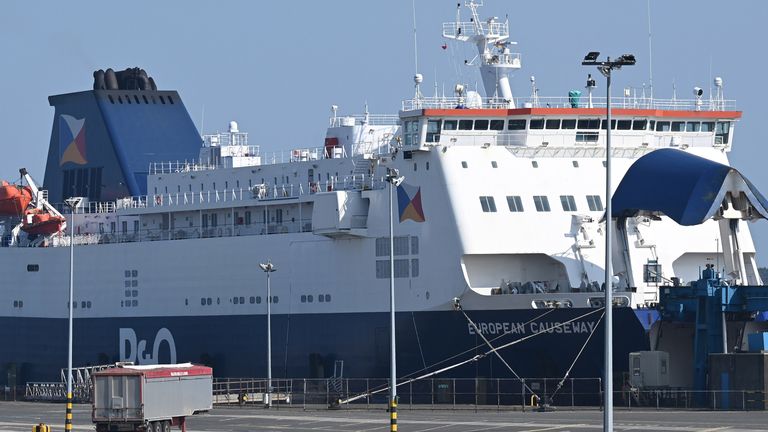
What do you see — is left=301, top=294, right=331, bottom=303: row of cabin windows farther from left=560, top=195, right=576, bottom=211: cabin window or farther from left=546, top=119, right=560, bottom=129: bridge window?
left=546, top=119, right=560, bottom=129: bridge window

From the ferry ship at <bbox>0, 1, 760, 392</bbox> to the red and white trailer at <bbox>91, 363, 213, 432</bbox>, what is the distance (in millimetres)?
8268

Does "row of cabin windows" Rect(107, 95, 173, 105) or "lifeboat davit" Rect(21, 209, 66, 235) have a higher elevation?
"row of cabin windows" Rect(107, 95, 173, 105)

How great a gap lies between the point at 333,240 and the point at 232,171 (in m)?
8.68

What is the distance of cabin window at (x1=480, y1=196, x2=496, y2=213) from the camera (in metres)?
55.0

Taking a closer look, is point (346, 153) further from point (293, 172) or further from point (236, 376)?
point (236, 376)

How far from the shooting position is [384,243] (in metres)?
57.1

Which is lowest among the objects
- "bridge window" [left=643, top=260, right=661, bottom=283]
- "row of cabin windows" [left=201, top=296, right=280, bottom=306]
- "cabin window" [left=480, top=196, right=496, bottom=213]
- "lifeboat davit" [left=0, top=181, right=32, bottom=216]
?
"row of cabin windows" [left=201, top=296, right=280, bottom=306]

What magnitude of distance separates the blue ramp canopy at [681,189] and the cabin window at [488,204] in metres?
4.36

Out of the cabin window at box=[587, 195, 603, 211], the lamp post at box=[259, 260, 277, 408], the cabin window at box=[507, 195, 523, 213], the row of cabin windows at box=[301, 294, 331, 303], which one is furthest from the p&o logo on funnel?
the cabin window at box=[587, 195, 603, 211]

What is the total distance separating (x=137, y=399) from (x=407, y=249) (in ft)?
51.5

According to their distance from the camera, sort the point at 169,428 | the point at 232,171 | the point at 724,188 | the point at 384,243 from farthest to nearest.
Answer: the point at 232,171, the point at 384,243, the point at 724,188, the point at 169,428

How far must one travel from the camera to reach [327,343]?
193 feet

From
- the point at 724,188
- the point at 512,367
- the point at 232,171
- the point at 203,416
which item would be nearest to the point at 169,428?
the point at 203,416

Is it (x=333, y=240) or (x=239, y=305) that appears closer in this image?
(x=333, y=240)
